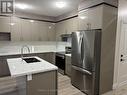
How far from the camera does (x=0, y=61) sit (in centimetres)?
370

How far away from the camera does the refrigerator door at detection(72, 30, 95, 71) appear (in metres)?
2.43

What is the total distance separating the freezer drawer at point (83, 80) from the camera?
2.51 m

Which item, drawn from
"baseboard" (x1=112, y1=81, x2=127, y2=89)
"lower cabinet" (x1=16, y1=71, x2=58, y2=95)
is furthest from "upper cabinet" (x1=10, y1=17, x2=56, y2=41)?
"baseboard" (x1=112, y1=81, x2=127, y2=89)

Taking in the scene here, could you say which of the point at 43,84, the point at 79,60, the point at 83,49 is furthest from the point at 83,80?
the point at 43,84

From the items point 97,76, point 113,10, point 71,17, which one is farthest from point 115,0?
point 97,76

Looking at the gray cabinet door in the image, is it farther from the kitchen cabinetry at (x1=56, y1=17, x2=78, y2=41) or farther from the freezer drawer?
the kitchen cabinetry at (x1=56, y1=17, x2=78, y2=41)

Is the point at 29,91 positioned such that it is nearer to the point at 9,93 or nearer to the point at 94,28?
the point at 9,93

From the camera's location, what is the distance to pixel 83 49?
8.72 ft

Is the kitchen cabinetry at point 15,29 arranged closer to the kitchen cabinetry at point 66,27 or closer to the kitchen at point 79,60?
the kitchen at point 79,60

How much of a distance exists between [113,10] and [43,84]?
2464 mm

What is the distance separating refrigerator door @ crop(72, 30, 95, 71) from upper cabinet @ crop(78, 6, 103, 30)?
0.83 feet

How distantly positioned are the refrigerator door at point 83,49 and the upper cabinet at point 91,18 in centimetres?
25

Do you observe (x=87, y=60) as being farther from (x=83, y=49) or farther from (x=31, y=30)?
(x=31, y=30)

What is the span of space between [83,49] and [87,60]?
305mm
